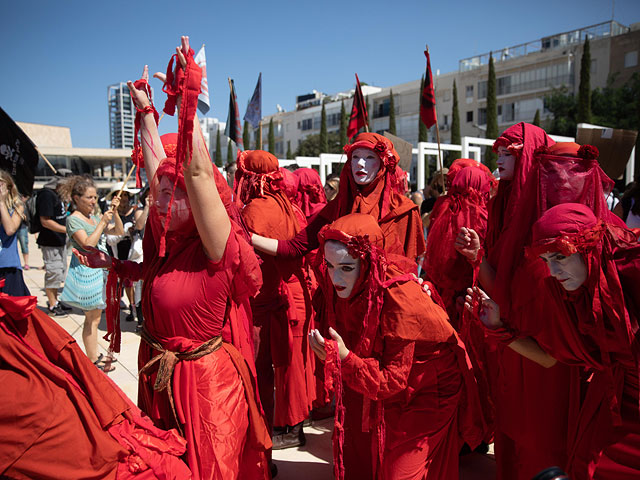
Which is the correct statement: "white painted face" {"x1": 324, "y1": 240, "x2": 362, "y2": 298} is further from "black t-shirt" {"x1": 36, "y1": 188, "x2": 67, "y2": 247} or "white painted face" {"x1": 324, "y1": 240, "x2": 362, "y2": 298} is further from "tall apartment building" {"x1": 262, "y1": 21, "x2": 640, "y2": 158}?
"tall apartment building" {"x1": 262, "y1": 21, "x2": 640, "y2": 158}

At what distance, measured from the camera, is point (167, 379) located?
2.15 metres

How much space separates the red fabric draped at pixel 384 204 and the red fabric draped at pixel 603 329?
1.36 m

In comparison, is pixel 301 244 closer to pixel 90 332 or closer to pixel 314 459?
pixel 314 459

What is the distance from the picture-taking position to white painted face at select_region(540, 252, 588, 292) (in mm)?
2049

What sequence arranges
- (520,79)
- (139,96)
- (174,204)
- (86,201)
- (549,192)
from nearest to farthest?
(174,204), (139,96), (549,192), (86,201), (520,79)

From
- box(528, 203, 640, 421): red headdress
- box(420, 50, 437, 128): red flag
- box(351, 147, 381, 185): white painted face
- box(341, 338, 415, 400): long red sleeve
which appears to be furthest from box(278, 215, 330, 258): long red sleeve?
box(420, 50, 437, 128): red flag

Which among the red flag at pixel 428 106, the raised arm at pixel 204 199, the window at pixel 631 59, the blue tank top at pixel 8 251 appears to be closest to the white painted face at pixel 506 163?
the raised arm at pixel 204 199

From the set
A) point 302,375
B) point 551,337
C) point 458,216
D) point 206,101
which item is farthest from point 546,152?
point 302,375

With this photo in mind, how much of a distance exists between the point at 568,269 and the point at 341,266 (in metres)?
0.98

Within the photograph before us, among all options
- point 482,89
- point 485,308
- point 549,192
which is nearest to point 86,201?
point 485,308

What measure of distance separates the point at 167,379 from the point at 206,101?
1.20 metres

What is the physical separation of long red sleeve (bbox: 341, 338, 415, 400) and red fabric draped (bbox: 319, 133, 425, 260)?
114cm

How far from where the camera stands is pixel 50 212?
7.68 metres

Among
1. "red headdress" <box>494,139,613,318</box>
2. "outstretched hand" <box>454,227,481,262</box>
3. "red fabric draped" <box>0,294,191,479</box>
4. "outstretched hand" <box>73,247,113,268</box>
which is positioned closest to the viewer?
"red fabric draped" <box>0,294,191,479</box>
